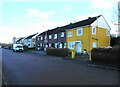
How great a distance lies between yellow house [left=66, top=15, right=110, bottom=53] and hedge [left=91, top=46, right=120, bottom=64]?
2046 cm

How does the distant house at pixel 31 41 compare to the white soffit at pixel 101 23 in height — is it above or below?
below

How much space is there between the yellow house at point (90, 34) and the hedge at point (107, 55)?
20.5 meters

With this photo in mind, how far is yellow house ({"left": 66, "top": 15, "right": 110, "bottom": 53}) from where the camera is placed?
139 feet

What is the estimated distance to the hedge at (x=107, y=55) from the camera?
1765cm


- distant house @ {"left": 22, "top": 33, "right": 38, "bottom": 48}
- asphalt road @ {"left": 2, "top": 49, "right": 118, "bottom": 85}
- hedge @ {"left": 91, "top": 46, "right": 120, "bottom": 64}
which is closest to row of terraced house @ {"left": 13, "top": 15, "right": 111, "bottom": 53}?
hedge @ {"left": 91, "top": 46, "right": 120, "bottom": 64}

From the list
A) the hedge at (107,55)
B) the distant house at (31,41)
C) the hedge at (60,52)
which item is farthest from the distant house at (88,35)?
the distant house at (31,41)

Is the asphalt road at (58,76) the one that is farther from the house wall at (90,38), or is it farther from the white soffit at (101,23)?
the white soffit at (101,23)

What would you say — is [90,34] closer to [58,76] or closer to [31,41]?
[58,76]

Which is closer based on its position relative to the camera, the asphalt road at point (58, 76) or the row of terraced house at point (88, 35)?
the asphalt road at point (58, 76)

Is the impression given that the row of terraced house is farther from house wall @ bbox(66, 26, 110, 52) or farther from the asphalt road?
the asphalt road

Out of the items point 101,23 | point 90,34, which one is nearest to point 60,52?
point 90,34

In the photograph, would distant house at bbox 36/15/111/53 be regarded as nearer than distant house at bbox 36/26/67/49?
Yes

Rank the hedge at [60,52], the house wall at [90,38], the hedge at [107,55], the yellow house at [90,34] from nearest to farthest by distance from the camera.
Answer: the hedge at [107,55]
the hedge at [60,52]
the house wall at [90,38]
the yellow house at [90,34]

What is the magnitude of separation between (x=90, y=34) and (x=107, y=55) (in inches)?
923
